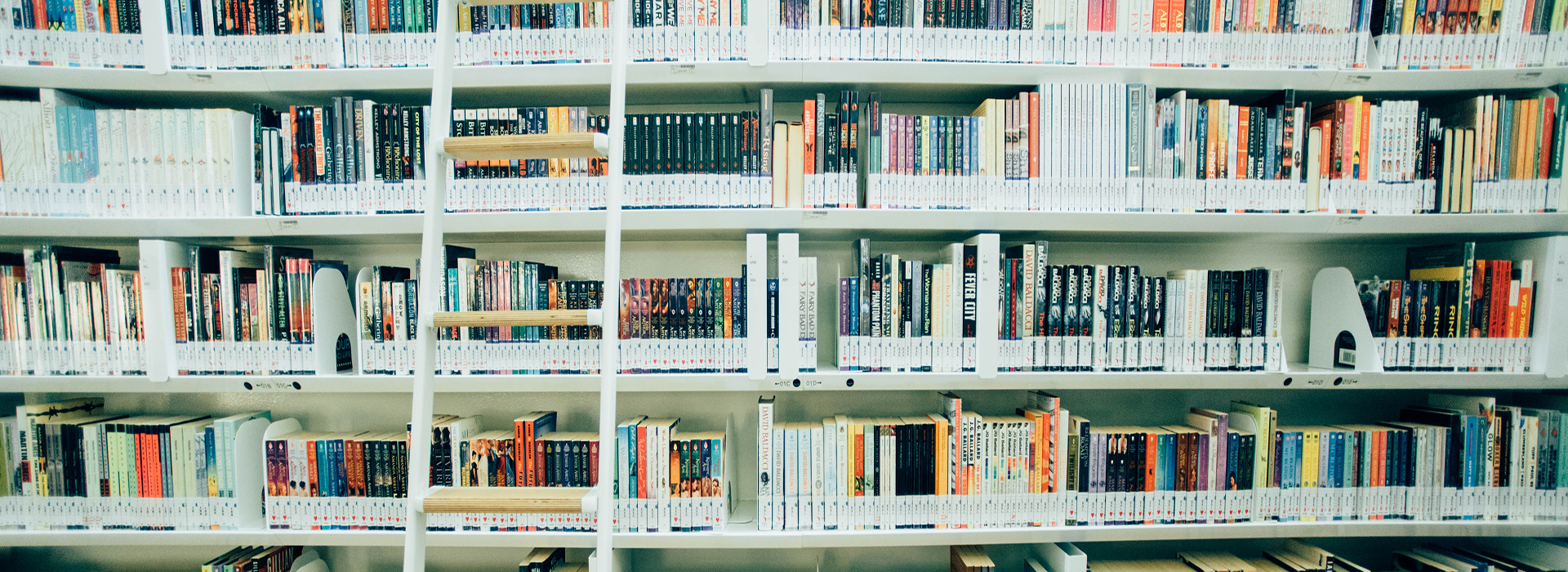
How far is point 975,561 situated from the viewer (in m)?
1.67

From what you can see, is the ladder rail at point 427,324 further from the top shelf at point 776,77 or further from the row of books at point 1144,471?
the row of books at point 1144,471

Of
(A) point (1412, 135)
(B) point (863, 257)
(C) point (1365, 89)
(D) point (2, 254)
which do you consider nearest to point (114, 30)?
(D) point (2, 254)

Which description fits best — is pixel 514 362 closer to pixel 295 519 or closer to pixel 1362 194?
pixel 295 519

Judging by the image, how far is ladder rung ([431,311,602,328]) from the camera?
48.5 inches

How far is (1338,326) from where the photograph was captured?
172 centimetres

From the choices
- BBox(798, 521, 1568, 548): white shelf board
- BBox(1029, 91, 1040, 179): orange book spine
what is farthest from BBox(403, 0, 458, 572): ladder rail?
BBox(1029, 91, 1040, 179): orange book spine

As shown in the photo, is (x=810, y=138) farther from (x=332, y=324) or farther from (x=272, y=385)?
(x=272, y=385)

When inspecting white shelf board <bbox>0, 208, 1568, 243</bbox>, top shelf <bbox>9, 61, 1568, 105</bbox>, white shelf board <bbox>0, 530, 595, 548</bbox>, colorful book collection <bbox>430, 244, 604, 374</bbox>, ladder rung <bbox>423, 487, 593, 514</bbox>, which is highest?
top shelf <bbox>9, 61, 1568, 105</bbox>

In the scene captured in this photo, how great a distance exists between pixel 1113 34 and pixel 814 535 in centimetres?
152

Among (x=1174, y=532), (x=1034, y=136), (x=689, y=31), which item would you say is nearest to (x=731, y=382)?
(x=689, y=31)

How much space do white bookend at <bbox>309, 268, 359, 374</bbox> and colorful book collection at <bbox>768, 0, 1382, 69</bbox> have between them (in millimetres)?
1388

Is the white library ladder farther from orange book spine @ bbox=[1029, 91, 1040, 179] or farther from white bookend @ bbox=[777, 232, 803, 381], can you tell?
orange book spine @ bbox=[1029, 91, 1040, 179]

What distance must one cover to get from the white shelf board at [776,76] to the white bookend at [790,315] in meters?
0.44

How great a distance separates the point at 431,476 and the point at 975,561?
4.87ft
